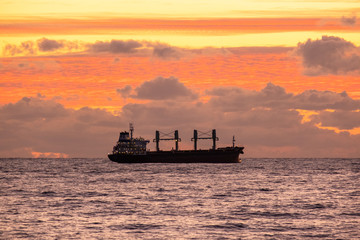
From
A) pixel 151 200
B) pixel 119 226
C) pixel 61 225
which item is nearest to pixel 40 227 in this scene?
pixel 61 225

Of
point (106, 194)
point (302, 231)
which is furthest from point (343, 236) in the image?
point (106, 194)

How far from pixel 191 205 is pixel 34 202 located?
1442 centimetres

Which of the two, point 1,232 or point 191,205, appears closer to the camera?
point 1,232

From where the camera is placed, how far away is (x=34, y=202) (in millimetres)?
54594

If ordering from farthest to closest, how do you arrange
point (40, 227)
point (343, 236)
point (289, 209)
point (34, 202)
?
point (34, 202) < point (289, 209) < point (40, 227) < point (343, 236)

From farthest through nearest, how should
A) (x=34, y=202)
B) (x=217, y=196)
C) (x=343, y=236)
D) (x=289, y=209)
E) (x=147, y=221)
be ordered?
(x=217, y=196), (x=34, y=202), (x=289, y=209), (x=147, y=221), (x=343, y=236)

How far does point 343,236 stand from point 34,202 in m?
30.1

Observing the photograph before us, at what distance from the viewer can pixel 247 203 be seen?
2158 inches

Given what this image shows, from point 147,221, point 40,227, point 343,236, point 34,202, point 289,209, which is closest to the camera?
point 343,236

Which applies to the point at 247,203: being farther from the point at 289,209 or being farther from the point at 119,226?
the point at 119,226

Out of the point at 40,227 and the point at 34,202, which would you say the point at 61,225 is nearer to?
the point at 40,227

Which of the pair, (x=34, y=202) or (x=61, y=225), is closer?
(x=61, y=225)

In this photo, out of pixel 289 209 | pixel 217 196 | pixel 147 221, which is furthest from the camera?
pixel 217 196

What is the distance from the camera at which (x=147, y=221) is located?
41094 mm
